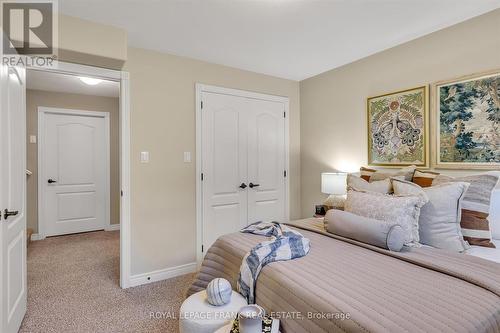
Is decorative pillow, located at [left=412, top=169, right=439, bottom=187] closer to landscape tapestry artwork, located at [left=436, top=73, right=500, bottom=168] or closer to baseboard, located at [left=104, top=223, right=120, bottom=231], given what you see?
landscape tapestry artwork, located at [left=436, top=73, right=500, bottom=168]

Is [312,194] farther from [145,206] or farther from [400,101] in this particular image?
[145,206]

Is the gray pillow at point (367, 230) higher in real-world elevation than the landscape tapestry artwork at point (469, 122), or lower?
lower

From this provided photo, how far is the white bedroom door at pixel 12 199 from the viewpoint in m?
1.63

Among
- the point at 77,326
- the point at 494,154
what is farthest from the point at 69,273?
the point at 494,154

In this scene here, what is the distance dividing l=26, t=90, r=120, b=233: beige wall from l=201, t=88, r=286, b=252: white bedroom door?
2614mm

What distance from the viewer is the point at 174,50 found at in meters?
2.81

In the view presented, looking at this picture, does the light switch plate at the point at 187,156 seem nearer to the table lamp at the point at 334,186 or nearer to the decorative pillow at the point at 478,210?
the table lamp at the point at 334,186

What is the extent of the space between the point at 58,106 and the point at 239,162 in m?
3.32

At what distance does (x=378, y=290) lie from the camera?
116cm

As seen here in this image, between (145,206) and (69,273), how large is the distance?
4.04ft

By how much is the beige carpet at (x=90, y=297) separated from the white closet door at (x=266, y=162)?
1274 millimetres

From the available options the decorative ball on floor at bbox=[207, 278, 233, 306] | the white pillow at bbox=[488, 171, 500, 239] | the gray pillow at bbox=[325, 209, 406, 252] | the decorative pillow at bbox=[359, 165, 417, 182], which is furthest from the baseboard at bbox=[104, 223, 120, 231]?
the white pillow at bbox=[488, 171, 500, 239]

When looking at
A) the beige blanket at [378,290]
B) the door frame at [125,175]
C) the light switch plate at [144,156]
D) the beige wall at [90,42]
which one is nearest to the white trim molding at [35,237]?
the door frame at [125,175]

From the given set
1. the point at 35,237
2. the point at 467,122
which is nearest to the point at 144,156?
the point at 467,122
